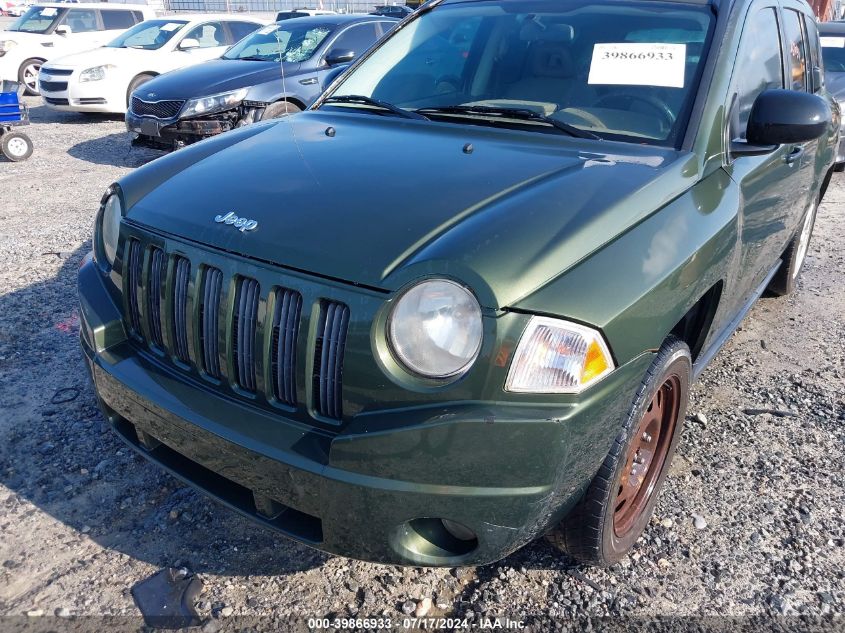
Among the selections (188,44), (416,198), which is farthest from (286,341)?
(188,44)

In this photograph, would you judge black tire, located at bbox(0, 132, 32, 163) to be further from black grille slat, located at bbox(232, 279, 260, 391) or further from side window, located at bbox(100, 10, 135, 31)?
black grille slat, located at bbox(232, 279, 260, 391)

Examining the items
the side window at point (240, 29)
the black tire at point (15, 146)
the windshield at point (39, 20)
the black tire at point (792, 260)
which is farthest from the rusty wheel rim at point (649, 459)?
the windshield at point (39, 20)

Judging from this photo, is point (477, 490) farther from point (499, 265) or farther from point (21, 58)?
point (21, 58)

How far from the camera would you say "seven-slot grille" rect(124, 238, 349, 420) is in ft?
5.96

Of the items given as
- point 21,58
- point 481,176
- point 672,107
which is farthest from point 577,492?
point 21,58

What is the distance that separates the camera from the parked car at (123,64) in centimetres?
1052

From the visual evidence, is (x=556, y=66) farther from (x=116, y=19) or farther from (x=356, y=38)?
(x=116, y=19)

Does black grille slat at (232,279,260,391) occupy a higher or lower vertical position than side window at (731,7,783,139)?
lower

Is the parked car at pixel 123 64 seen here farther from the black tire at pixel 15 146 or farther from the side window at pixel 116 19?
the side window at pixel 116 19

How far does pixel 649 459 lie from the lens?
2459 mm

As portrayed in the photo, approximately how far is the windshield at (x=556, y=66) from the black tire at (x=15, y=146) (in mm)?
6891

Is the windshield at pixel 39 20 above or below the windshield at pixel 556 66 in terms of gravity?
below

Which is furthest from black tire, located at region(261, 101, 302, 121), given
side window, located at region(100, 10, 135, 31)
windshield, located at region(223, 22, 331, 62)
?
side window, located at region(100, 10, 135, 31)

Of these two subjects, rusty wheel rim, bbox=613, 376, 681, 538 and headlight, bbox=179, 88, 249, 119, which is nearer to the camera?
rusty wheel rim, bbox=613, 376, 681, 538
